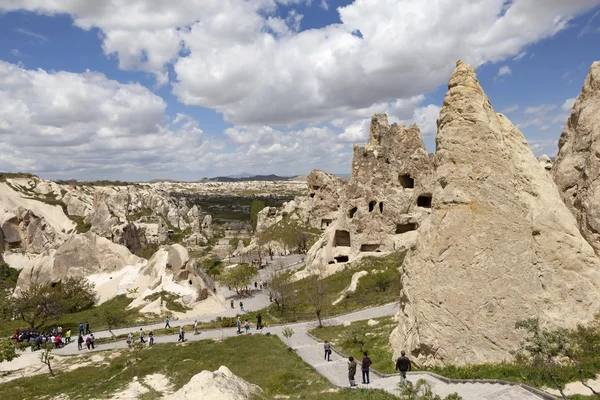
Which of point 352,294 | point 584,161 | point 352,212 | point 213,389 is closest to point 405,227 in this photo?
point 352,212

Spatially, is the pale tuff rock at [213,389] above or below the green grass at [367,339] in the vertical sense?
above

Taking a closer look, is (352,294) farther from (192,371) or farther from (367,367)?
(367,367)

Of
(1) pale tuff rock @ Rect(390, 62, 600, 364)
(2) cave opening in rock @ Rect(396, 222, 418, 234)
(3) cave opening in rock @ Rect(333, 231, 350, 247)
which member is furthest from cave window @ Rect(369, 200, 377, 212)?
(1) pale tuff rock @ Rect(390, 62, 600, 364)

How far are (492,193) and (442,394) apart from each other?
9.33 metres

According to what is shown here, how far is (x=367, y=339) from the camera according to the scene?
2553 centimetres

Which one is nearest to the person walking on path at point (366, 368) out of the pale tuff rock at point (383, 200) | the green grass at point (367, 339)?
the green grass at point (367, 339)

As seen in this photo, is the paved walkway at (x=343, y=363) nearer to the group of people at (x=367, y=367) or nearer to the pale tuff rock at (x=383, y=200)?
the group of people at (x=367, y=367)

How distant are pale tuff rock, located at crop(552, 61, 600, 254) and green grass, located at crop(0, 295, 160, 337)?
40.6 m

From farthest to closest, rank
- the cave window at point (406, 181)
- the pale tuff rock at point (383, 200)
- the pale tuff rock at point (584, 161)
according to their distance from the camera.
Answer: the cave window at point (406, 181), the pale tuff rock at point (383, 200), the pale tuff rock at point (584, 161)

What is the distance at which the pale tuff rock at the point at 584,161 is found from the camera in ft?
65.3

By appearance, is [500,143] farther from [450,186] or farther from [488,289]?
[488,289]

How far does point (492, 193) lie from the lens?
1869 cm

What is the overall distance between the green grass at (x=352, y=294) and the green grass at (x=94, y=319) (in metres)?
14.4

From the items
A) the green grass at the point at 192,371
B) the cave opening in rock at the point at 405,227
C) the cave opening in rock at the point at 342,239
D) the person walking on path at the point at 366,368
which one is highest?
the cave opening in rock at the point at 405,227
